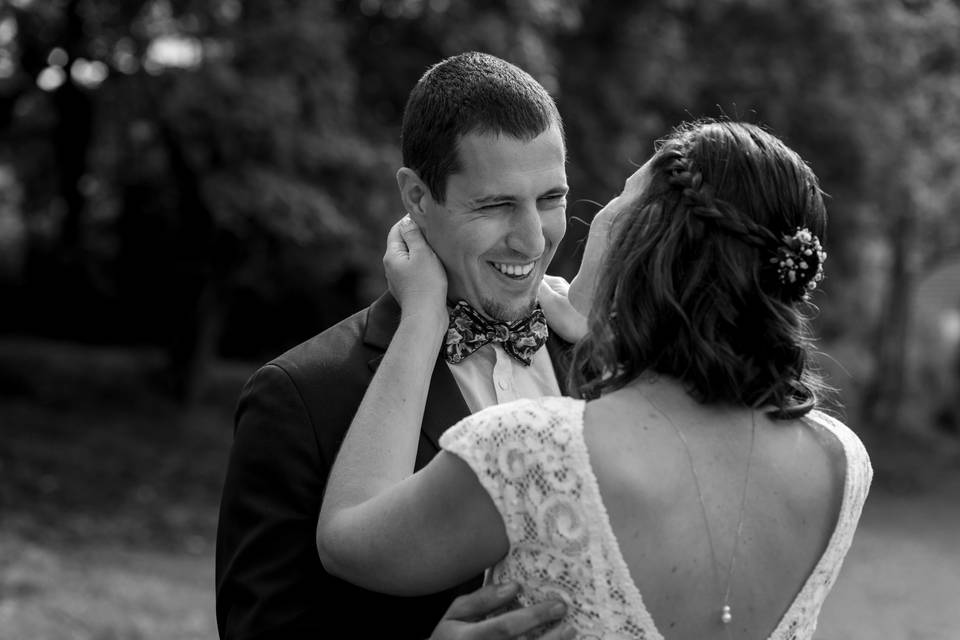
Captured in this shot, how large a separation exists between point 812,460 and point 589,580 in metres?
0.53

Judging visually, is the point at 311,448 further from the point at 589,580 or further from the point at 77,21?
the point at 77,21

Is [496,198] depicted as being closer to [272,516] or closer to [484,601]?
[272,516]

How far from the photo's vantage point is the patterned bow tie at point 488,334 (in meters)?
2.94

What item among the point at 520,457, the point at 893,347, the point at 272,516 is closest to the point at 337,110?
the point at 272,516

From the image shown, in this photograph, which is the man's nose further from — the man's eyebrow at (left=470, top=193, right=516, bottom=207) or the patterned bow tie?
the patterned bow tie

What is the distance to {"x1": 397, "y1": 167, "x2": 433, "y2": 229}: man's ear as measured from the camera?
2.97m

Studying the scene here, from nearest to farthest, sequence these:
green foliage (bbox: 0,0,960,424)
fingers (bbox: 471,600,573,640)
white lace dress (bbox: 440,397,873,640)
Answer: white lace dress (bbox: 440,397,873,640), fingers (bbox: 471,600,573,640), green foliage (bbox: 0,0,960,424)

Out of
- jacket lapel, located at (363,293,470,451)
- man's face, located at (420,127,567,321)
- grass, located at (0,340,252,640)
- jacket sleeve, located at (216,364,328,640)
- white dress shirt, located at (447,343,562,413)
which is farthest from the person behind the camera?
grass, located at (0,340,252,640)

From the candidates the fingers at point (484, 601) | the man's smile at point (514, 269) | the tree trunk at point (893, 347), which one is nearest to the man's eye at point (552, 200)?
the man's smile at point (514, 269)

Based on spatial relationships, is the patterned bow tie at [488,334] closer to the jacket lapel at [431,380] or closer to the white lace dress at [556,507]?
the jacket lapel at [431,380]

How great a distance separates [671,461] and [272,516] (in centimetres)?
95

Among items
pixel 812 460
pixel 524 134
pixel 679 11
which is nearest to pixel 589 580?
pixel 812 460

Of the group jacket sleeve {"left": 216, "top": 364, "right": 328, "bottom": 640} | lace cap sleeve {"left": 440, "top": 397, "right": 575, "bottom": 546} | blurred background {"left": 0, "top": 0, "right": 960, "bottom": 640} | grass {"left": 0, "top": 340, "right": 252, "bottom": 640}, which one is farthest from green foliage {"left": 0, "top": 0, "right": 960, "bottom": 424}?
lace cap sleeve {"left": 440, "top": 397, "right": 575, "bottom": 546}

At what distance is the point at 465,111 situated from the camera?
288 centimetres
